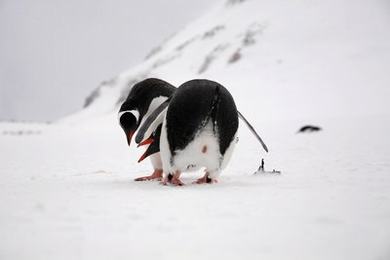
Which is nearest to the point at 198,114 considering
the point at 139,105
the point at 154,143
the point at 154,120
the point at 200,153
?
the point at 200,153

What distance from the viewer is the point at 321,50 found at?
29.4 meters

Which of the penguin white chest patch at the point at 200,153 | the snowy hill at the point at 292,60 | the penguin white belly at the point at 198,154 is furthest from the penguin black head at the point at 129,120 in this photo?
the snowy hill at the point at 292,60

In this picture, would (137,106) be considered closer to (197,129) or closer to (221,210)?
(197,129)

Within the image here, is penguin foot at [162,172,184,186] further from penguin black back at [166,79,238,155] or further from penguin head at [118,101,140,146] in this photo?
penguin head at [118,101,140,146]

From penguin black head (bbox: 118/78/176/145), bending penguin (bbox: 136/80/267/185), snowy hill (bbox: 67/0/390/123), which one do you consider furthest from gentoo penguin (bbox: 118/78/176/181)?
snowy hill (bbox: 67/0/390/123)

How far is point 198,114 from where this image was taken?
12.6ft

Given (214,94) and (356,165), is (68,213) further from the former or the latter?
(356,165)

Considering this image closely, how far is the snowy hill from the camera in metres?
22.3

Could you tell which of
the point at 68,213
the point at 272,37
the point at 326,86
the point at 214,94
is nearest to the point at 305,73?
the point at 326,86

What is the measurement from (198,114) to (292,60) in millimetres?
26466

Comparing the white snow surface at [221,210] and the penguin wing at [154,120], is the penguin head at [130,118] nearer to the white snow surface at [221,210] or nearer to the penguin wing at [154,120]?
the penguin wing at [154,120]

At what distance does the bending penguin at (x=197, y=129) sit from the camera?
12.6 feet

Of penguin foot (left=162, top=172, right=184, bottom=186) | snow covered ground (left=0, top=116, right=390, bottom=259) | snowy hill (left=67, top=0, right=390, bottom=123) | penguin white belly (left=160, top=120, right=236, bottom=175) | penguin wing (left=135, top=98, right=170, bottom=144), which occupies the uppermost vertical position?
snowy hill (left=67, top=0, right=390, bottom=123)

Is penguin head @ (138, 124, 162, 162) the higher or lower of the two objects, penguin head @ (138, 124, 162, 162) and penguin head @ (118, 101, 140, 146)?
the lower
